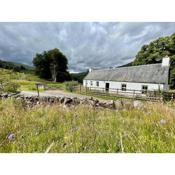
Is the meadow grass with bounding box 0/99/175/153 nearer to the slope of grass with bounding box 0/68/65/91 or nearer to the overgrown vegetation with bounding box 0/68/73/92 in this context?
the overgrown vegetation with bounding box 0/68/73/92

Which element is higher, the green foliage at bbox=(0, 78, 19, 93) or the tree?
the tree

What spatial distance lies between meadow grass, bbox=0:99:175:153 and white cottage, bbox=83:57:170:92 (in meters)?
16.1


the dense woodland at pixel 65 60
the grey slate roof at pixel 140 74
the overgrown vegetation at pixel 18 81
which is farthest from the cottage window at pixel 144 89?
the overgrown vegetation at pixel 18 81

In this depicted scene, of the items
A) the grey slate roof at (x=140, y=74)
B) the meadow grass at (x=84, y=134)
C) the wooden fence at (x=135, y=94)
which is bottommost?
the wooden fence at (x=135, y=94)

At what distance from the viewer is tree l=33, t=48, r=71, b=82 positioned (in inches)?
1441

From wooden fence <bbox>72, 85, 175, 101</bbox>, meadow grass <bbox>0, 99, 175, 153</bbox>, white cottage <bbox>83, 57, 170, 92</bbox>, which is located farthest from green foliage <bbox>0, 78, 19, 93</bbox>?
white cottage <bbox>83, 57, 170, 92</bbox>

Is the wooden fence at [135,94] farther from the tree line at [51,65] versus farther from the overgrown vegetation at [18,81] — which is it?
the tree line at [51,65]

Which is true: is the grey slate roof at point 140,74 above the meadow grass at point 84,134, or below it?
above

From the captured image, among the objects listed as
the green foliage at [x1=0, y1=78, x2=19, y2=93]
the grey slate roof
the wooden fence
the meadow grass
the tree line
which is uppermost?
the tree line

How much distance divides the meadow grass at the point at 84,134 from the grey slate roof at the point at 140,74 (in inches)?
662

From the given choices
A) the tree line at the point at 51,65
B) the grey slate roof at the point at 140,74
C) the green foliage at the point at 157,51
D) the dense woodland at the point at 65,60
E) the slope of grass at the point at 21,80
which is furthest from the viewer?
the tree line at the point at 51,65

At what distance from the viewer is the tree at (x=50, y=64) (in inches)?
1441
